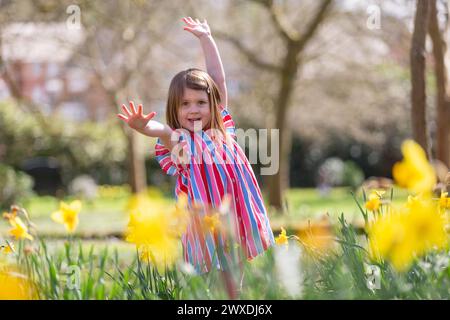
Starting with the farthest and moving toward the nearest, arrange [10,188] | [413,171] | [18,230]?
1. [10,188]
2. [18,230]
3. [413,171]

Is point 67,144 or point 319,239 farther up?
point 319,239

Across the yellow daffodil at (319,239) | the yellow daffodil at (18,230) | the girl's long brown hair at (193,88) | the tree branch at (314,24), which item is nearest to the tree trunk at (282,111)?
the tree branch at (314,24)

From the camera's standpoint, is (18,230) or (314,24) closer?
(18,230)

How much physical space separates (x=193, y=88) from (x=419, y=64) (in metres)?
1.85

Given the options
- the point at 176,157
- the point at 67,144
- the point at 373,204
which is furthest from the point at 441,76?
the point at 67,144

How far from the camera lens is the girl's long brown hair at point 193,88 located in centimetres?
288

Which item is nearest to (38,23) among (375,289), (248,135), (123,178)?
(248,135)

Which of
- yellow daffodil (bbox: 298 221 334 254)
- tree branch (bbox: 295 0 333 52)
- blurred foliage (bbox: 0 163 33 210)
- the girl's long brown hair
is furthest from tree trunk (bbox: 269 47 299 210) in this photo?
yellow daffodil (bbox: 298 221 334 254)

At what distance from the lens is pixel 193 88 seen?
2887 millimetres

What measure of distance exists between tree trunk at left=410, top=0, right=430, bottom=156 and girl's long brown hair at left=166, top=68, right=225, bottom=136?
5.58 feet

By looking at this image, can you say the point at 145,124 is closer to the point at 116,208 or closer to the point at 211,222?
the point at 211,222

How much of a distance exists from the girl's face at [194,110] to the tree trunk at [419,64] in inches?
69.8

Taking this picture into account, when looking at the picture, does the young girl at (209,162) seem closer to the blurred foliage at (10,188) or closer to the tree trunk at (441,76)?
the tree trunk at (441,76)
